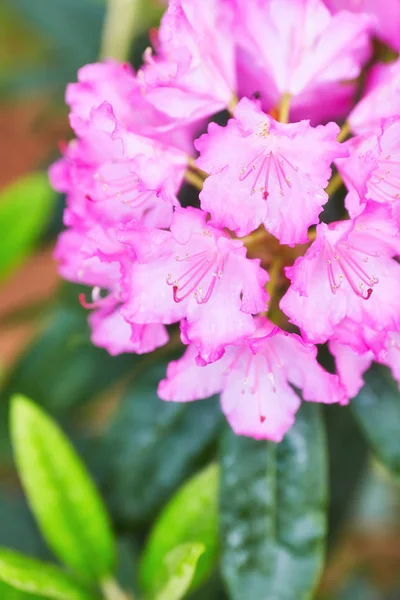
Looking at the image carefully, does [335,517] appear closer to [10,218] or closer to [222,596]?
[222,596]

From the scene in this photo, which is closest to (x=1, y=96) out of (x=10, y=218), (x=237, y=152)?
(x=10, y=218)

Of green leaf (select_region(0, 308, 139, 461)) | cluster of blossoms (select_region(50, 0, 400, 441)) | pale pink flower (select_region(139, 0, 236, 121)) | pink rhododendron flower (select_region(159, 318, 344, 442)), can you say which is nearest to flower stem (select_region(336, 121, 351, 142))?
cluster of blossoms (select_region(50, 0, 400, 441))

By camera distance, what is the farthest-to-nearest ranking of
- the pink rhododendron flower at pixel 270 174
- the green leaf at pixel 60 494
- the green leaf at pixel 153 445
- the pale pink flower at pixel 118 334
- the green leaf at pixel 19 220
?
1. the green leaf at pixel 19 220
2. the green leaf at pixel 153 445
3. the green leaf at pixel 60 494
4. the pale pink flower at pixel 118 334
5. the pink rhododendron flower at pixel 270 174

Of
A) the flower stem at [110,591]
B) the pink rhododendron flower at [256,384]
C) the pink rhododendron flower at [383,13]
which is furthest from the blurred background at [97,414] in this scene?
the pink rhododendron flower at [383,13]

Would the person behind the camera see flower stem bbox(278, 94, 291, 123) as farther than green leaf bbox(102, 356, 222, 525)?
No

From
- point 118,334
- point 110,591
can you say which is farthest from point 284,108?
point 110,591

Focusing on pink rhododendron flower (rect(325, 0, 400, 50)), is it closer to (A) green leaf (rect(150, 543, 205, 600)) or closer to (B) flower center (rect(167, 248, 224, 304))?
(B) flower center (rect(167, 248, 224, 304))

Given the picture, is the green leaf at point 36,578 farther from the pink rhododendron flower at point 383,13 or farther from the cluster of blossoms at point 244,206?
the pink rhododendron flower at point 383,13
